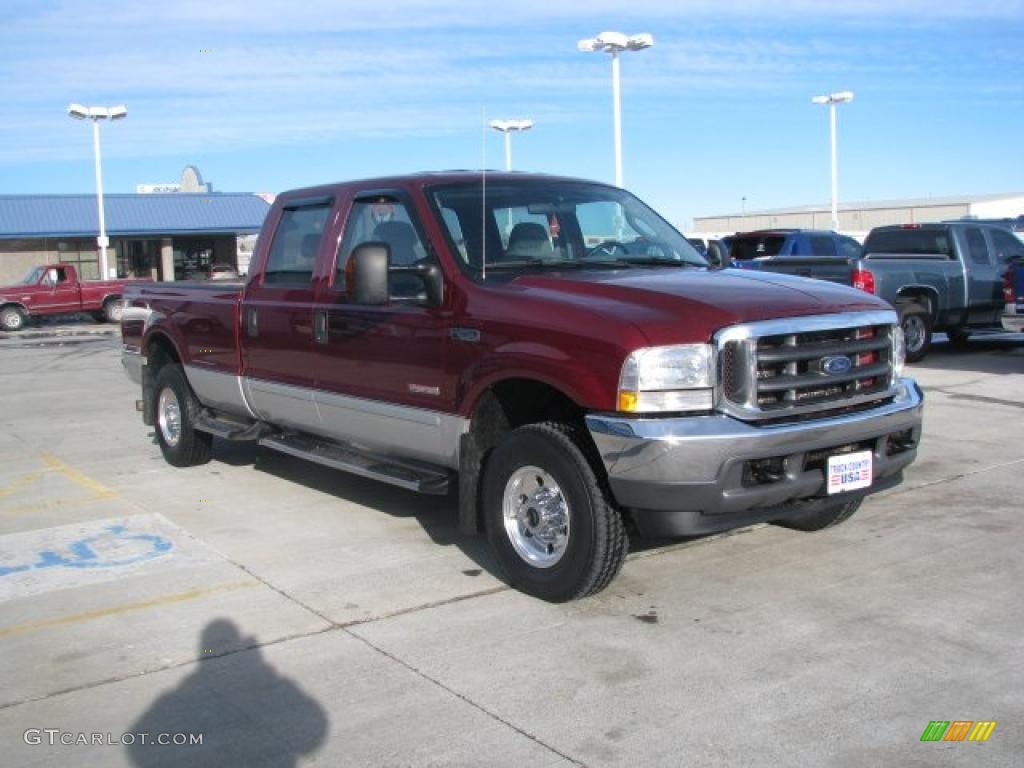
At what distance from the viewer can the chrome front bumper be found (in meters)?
4.60

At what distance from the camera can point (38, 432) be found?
432 inches

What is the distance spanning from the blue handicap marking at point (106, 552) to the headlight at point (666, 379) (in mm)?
3180

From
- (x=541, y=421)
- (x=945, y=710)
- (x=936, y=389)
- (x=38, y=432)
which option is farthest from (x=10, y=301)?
(x=945, y=710)

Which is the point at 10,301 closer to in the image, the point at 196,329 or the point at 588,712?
the point at 196,329

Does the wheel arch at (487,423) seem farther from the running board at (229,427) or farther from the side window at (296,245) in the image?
the running board at (229,427)

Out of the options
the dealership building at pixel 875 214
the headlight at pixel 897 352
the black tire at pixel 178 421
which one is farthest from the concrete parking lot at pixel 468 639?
the dealership building at pixel 875 214

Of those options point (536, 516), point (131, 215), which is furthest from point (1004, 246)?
point (131, 215)

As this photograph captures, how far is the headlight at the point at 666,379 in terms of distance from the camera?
468 centimetres

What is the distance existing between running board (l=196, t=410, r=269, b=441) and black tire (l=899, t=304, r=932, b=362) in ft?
34.8

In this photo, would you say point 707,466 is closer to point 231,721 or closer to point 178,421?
point 231,721

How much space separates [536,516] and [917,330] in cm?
1182

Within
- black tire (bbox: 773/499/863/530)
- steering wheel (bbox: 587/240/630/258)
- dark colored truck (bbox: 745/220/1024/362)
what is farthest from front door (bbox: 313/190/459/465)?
dark colored truck (bbox: 745/220/1024/362)

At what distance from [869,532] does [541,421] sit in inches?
90.6

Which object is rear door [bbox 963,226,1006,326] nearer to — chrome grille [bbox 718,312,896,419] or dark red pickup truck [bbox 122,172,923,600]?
dark red pickup truck [bbox 122,172,923,600]
